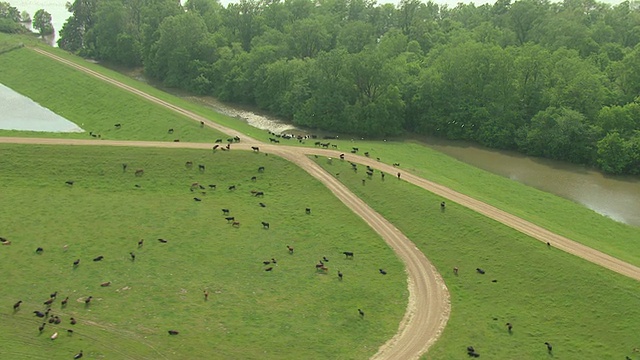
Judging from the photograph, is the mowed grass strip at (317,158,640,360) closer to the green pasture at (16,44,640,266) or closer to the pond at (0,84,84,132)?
the green pasture at (16,44,640,266)

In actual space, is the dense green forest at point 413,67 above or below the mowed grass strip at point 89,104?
above

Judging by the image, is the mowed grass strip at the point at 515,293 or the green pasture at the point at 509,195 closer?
the mowed grass strip at the point at 515,293

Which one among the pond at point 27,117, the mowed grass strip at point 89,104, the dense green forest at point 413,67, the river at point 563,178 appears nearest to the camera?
the river at point 563,178

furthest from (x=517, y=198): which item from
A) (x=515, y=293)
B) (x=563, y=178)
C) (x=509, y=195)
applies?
(x=515, y=293)

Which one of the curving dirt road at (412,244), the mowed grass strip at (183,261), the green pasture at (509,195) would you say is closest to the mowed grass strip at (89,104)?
the curving dirt road at (412,244)

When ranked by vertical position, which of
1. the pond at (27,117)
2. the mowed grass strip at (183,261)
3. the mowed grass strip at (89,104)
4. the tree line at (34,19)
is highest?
the tree line at (34,19)

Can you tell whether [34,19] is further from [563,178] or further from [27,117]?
[563,178]

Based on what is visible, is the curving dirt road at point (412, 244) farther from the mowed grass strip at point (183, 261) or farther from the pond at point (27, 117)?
the pond at point (27, 117)

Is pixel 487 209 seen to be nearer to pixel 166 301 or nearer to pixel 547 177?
pixel 547 177
